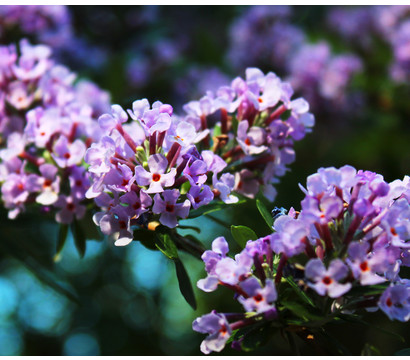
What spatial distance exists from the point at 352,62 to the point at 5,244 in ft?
11.4

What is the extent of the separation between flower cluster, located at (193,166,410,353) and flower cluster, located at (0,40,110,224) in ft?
3.16

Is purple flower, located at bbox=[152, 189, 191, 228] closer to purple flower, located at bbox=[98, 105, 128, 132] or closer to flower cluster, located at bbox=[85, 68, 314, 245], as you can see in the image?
flower cluster, located at bbox=[85, 68, 314, 245]

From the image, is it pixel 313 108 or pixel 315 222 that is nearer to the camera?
pixel 315 222

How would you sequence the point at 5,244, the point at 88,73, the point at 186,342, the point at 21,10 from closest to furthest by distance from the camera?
the point at 5,244, the point at 21,10, the point at 88,73, the point at 186,342

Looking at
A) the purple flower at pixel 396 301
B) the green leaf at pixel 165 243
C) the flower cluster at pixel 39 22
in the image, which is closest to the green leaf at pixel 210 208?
the green leaf at pixel 165 243

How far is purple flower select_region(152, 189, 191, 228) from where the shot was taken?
5.95 feet

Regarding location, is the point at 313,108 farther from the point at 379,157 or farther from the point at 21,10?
the point at 21,10

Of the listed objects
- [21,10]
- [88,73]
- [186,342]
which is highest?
[21,10]

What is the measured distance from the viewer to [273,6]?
192 inches

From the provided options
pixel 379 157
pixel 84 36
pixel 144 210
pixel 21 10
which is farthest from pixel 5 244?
pixel 379 157

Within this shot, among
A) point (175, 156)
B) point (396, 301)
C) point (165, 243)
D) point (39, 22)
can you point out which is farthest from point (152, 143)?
point (39, 22)

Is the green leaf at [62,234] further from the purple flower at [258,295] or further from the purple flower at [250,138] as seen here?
the purple flower at [258,295]

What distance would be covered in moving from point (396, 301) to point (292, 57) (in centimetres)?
361

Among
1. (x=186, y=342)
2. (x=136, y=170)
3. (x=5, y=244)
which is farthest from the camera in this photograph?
(x=186, y=342)
